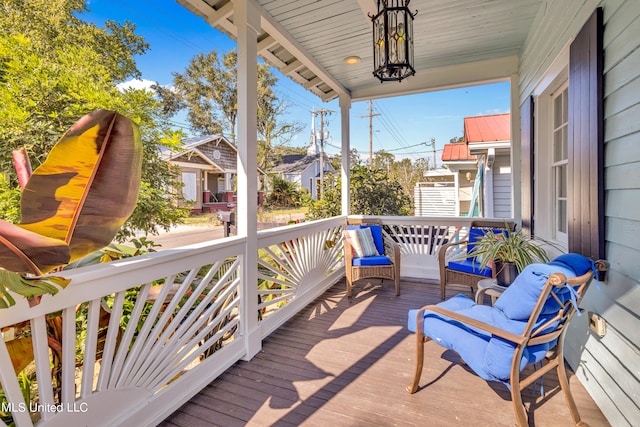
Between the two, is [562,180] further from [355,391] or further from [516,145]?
[355,391]

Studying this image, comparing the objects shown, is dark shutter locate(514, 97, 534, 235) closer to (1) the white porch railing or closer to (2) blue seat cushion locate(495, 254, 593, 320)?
(2) blue seat cushion locate(495, 254, 593, 320)

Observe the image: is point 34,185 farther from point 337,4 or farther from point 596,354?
point 596,354

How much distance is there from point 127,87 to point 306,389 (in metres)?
2.92

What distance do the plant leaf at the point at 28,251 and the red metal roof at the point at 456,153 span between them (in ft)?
26.7

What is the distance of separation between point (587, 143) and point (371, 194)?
4.38 meters

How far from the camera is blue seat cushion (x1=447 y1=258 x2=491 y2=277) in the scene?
3.51 m

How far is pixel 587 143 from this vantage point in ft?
6.27

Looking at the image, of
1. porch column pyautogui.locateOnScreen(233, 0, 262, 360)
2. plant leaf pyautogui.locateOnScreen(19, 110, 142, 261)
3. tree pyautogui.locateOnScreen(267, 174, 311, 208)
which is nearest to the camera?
plant leaf pyautogui.locateOnScreen(19, 110, 142, 261)

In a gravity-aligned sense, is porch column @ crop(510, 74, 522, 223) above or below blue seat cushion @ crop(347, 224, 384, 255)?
above

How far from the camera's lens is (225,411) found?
190 cm

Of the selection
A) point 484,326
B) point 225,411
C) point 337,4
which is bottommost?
point 225,411

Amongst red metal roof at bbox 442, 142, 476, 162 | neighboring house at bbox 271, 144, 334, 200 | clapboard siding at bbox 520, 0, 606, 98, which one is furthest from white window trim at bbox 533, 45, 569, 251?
neighboring house at bbox 271, 144, 334, 200

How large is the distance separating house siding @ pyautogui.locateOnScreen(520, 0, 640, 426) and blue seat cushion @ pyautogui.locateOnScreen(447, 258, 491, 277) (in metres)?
1.47

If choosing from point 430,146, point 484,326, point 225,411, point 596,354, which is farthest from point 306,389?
point 430,146
